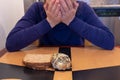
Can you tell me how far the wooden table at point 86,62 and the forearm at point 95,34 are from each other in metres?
0.04

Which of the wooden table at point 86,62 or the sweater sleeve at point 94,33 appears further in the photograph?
the sweater sleeve at point 94,33

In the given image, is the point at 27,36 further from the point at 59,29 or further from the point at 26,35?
the point at 59,29

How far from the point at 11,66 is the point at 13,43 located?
28 centimetres

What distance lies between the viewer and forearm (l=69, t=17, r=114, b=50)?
3.84 ft

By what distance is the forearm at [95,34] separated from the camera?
3.84 ft

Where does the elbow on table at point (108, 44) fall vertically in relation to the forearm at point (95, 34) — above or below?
below

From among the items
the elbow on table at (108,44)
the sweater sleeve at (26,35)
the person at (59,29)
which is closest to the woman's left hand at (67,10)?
the person at (59,29)

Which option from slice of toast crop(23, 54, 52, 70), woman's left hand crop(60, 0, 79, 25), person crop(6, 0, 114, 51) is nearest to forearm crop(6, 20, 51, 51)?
person crop(6, 0, 114, 51)

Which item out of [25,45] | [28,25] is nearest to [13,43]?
[25,45]

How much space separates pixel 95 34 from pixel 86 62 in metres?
0.29

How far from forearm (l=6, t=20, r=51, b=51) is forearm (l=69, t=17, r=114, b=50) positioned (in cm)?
15

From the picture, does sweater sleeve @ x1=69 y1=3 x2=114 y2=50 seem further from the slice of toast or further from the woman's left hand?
the slice of toast

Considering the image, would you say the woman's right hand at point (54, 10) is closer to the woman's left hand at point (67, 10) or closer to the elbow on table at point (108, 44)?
the woman's left hand at point (67, 10)

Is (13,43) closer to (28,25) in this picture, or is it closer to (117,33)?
(28,25)
